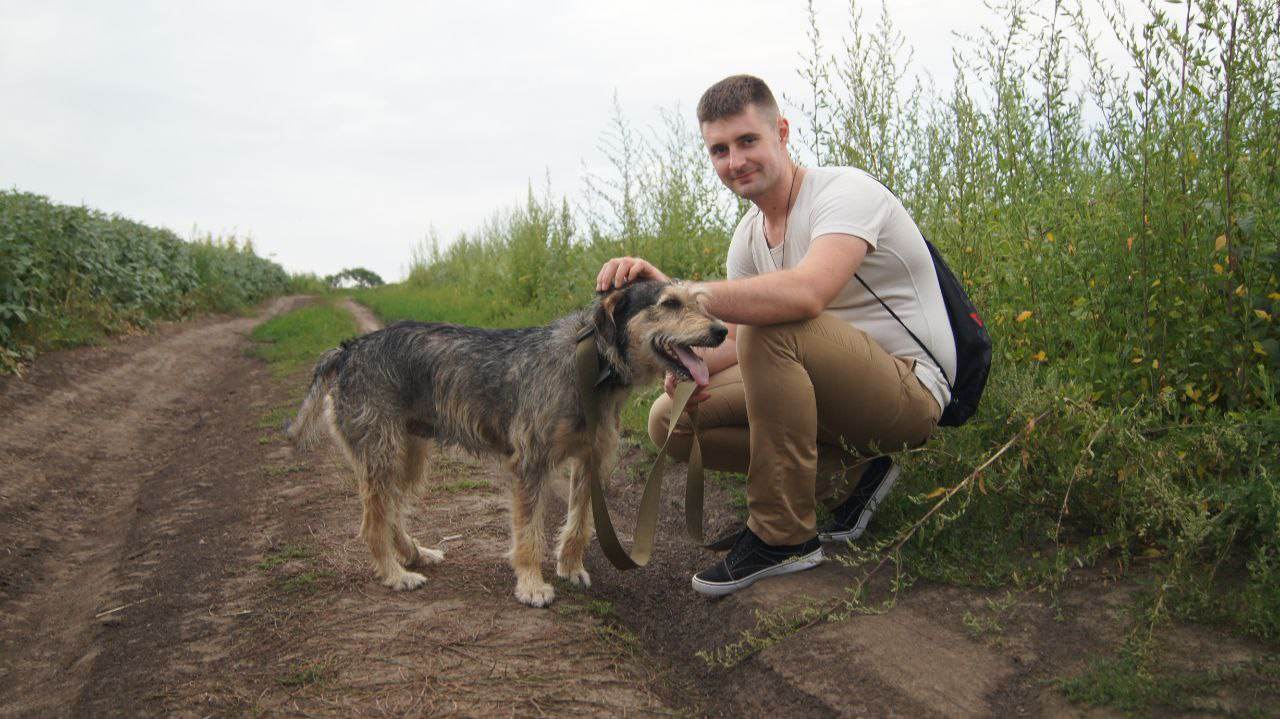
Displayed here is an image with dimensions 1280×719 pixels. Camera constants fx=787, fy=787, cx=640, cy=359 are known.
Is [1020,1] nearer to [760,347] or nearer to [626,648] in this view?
[760,347]

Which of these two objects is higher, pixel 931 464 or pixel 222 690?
pixel 931 464

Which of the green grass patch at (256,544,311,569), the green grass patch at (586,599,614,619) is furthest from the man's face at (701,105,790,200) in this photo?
the green grass patch at (256,544,311,569)

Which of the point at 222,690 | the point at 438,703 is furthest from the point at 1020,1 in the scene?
the point at 222,690

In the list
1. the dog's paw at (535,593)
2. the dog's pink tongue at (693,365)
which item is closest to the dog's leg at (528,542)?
the dog's paw at (535,593)

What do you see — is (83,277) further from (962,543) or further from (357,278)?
(357,278)

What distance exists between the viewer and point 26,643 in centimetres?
372

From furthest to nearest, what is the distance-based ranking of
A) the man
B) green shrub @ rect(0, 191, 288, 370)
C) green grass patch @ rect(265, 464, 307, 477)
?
green shrub @ rect(0, 191, 288, 370) → green grass patch @ rect(265, 464, 307, 477) → the man

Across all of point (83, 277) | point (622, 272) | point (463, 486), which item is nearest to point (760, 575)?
point (622, 272)

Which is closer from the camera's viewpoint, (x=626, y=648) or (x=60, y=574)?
(x=626, y=648)

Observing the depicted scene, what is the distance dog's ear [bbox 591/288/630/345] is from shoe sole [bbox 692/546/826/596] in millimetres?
1267

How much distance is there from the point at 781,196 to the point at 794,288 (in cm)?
78

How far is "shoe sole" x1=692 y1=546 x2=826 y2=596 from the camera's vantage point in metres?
3.76

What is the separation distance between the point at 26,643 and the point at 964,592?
4319mm

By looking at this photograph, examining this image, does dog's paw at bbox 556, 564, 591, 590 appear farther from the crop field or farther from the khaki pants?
the khaki pants
